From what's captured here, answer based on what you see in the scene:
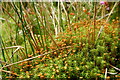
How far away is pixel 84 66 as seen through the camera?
1.38 meters

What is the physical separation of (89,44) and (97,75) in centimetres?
37

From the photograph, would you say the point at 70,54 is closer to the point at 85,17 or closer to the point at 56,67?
the point at 56,67

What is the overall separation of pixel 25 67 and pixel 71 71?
1.36ft

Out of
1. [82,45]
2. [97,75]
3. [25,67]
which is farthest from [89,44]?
Result: [25,67]

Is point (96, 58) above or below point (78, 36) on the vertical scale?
below

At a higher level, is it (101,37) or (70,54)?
(101,37)

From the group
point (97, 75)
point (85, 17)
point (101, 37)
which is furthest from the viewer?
point (85, 17)

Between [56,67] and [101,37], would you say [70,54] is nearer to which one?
[56,67]

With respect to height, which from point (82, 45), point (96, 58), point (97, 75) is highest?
point (82, 45)

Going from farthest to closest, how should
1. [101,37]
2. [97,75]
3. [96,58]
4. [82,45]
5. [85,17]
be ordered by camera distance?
[85,17], [101,37], [82,45], [96,58], [97,75]

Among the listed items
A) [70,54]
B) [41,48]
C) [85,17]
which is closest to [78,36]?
[70,54]

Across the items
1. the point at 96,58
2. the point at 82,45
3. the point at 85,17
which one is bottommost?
the point at 96,58

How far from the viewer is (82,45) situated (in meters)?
1.58

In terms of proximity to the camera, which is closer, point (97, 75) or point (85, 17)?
point (97, 75)
